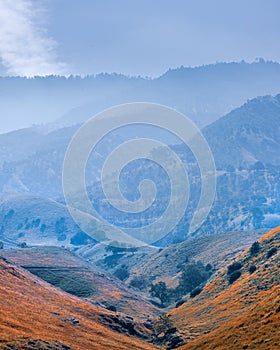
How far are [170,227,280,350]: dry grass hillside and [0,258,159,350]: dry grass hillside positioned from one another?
12.0 m

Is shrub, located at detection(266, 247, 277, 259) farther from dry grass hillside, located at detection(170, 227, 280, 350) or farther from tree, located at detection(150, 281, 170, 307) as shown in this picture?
tree, located at detection(150, 281, 170, 307)

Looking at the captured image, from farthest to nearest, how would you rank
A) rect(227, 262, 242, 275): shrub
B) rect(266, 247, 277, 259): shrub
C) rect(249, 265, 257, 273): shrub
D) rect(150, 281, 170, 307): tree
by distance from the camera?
rect(150, 281, 170, 307): tree
rect(227, 262, 242, 275): shrub
rect(266, 247, 277, 259): shrub
rect(249, 265, 257, 273): shrub

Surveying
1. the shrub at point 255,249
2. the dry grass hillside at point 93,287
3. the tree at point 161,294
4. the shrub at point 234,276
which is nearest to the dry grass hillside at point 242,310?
the shrub at point 255,249

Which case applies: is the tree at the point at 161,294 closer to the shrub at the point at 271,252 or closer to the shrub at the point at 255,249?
the shrub at the point at 255,249

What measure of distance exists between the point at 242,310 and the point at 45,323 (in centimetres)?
3561

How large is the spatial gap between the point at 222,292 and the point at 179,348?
35.6 meters

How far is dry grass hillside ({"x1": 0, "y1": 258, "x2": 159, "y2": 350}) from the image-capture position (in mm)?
56812

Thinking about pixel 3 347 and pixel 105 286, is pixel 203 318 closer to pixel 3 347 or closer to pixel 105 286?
pixel 3 347

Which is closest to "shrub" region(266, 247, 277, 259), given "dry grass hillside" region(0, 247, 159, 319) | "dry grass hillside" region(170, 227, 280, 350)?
"dry grass hillside" region(170, 227, 280, 350)

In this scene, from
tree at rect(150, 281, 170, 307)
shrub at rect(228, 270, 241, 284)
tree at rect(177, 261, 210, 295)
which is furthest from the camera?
tree at rect(177, 261, 210, 295)

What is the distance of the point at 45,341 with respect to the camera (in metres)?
56.8

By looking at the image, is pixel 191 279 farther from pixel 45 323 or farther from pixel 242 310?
pixel 45 323

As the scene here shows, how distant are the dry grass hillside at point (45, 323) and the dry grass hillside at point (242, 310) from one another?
1202cm

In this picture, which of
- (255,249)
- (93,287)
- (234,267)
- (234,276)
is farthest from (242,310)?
(93,287)
